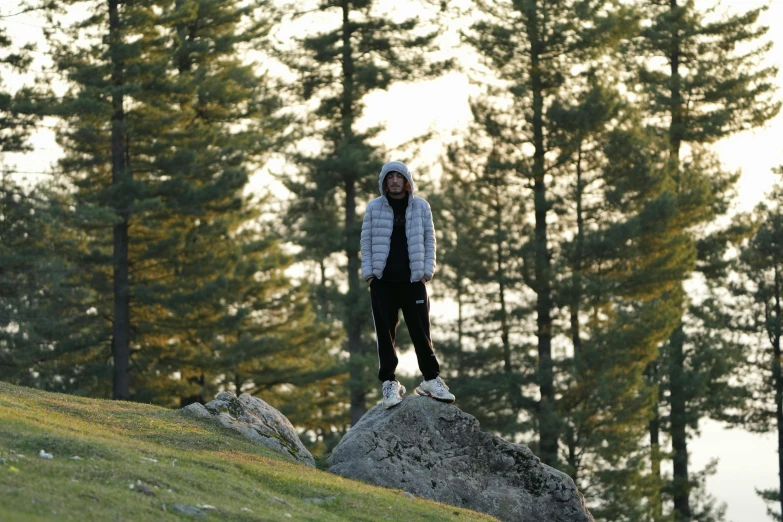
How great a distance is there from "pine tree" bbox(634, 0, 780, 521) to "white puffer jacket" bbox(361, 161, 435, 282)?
20.6 meters

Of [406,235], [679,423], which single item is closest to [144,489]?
[406,235]

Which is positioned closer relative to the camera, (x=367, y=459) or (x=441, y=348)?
(x=367, y=459)

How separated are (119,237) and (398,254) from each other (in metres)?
18.3

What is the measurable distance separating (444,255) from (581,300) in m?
4.40

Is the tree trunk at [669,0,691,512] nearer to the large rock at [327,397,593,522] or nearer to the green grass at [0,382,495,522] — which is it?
the large rock at [327,397,593,522]

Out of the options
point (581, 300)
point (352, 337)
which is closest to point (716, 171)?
point (581, 300)

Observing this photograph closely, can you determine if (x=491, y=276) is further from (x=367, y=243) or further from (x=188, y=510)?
(x=188, y=510)

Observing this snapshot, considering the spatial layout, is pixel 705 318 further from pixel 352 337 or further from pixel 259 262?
pixel 259 262

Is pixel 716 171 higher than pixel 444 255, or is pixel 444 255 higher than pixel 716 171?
pixel 716 171

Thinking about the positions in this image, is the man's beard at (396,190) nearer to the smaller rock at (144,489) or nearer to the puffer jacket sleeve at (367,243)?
the puffer jacket sleeve at (367,243)

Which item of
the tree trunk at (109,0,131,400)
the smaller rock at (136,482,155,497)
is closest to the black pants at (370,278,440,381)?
the smaller rock at (136,482,155,497)

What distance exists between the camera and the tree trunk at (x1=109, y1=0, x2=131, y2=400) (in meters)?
27.9

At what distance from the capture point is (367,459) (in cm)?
1273

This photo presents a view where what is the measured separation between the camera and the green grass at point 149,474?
324 inches
